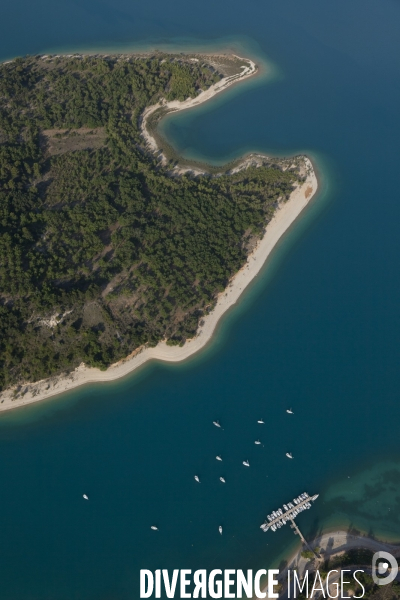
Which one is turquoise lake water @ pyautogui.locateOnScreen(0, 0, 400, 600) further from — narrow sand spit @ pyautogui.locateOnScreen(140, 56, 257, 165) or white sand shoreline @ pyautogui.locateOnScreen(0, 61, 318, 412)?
narrow sand spit @ pyautogui.locateOnScreen(140, 56, 257, 165)

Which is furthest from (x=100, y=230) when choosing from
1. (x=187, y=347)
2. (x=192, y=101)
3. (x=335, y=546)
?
(x=335, y=546)

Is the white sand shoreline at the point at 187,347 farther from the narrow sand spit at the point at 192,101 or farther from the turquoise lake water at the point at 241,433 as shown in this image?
the narrow sand spit at the point at 192,101

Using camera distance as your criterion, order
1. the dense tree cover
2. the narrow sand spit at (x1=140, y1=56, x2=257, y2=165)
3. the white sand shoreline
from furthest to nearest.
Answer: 1. the narrow sand spit at (x1=140, y1=56, x2=257, y2=165)
2. the dense tree cover
3. the white sand shoreline

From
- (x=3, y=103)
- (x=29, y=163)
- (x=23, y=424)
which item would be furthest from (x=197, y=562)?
(x=3, y=103)

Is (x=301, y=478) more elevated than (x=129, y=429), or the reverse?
(x=129, y=429)

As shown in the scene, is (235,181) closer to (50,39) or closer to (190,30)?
(190,30)

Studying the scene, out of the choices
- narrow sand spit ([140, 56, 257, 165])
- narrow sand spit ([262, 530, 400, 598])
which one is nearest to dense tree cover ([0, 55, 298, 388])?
narrow sand spit ([140, 56, 257, 165])
